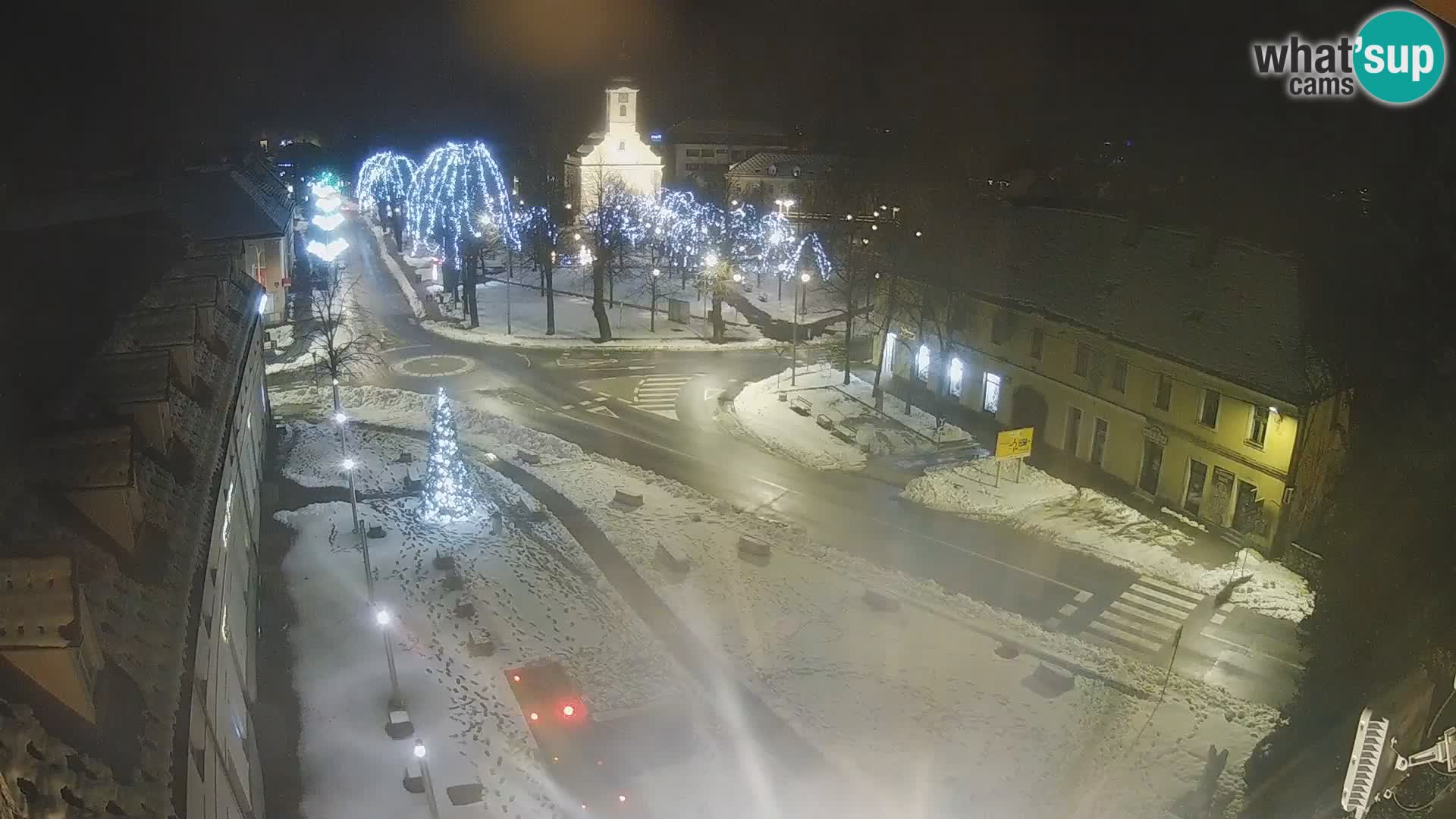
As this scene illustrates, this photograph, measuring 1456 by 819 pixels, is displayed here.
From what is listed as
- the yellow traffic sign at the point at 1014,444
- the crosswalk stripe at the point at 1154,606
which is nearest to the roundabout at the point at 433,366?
the yellow traffic sign at the point at 1014,444

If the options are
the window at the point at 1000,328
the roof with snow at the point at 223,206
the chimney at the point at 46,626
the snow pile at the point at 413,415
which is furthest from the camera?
the window at the point at 1000,328

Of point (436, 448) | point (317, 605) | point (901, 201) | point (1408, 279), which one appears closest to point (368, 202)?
point (901, 201)

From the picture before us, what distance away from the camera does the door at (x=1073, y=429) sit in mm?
33344

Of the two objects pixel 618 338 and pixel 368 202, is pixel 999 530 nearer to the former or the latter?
pixel 618 338

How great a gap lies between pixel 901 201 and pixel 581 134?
60920 millimetres

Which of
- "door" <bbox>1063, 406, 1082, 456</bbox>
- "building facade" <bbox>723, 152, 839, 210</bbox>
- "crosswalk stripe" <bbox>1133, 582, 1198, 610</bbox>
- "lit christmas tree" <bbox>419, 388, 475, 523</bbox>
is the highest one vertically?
"building facade" <bbox>723, 152, 839, 210</bbox>

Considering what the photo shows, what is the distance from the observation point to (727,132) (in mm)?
100062

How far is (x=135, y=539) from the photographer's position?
10023mm

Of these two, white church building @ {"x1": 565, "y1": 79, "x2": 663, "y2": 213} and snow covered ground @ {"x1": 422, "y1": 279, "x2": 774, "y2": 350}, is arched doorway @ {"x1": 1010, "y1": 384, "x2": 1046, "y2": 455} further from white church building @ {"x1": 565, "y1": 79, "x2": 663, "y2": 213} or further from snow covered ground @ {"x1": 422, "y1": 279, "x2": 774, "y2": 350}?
white church building @ {"x1": 565, "y1": 79, "x2": 663, "y2": 213}

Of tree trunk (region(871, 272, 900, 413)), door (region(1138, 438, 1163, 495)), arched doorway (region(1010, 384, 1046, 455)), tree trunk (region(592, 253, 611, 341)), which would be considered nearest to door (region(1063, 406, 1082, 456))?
arched doorway (region(1010, 384, 1046, 455))

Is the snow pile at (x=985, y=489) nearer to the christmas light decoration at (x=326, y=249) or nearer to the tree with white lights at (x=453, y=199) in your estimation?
the tree with white lights at (x=453, y=199)

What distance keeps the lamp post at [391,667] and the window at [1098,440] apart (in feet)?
78.4

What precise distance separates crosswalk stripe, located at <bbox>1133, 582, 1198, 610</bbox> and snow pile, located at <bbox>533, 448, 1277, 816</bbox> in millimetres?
3775

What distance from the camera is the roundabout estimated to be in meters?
42.2
